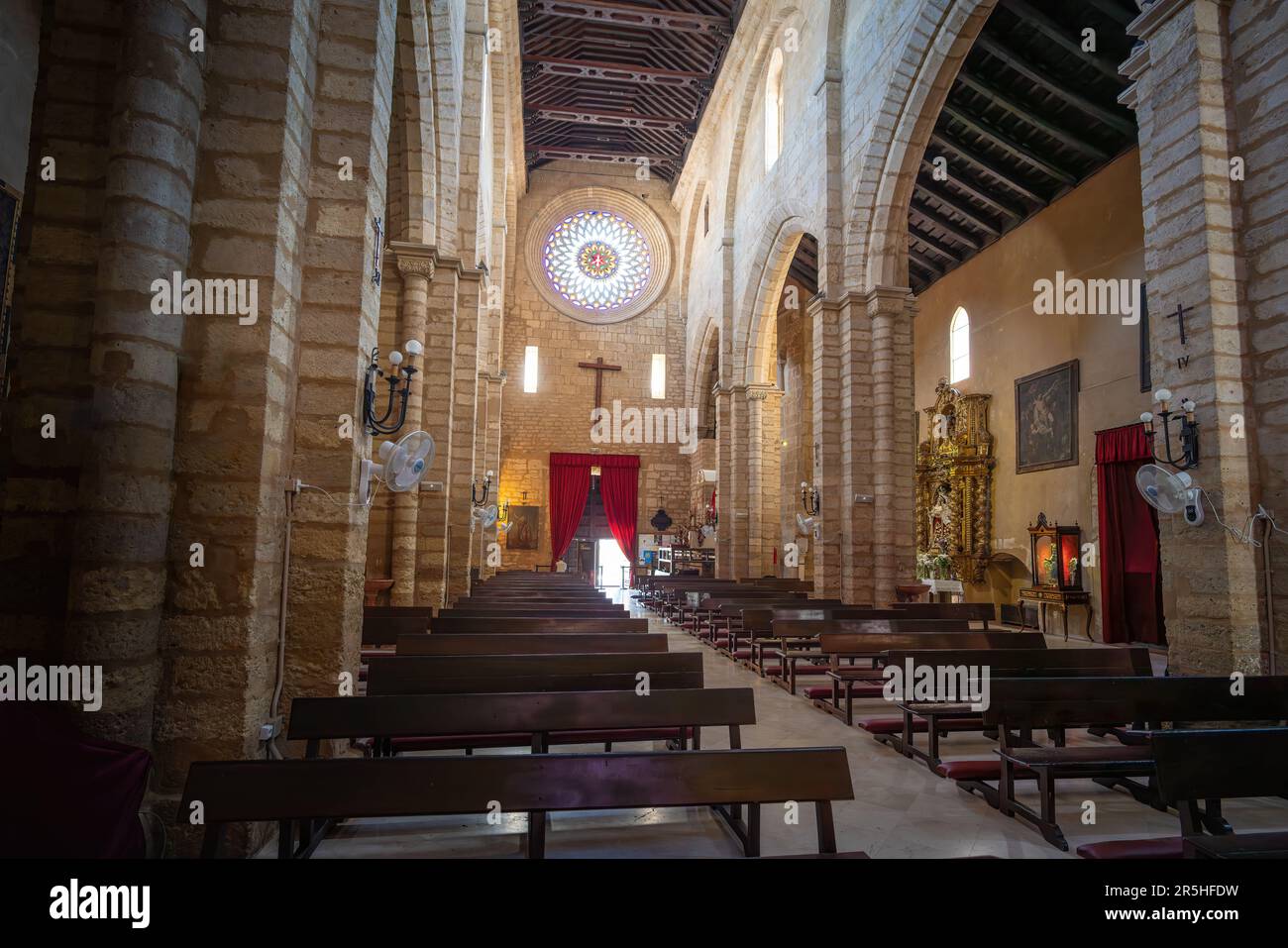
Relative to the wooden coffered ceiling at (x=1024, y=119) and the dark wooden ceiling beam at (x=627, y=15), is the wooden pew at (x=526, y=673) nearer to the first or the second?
the wooden coffered ceiling at (x=1024, y=119)

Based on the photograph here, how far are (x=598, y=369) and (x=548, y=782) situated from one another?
19.4 m

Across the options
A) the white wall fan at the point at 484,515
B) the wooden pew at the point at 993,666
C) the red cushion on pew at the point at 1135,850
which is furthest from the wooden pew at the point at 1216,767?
the white wall fan at the point at 484,515

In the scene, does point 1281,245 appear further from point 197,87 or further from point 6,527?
point 6,527

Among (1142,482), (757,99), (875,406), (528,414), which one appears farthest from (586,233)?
(1142,482)

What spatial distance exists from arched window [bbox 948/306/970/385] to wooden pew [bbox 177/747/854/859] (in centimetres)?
1438

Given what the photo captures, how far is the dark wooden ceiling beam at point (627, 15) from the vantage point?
48.2 ft

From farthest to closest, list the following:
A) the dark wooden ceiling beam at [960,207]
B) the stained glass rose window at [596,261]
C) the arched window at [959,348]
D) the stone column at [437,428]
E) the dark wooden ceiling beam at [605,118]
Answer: the stained glass rose window at [596,261] → the dark wooden ceiling beam at [605,118] → the arched window at [959,348] → the dark wooden ceiling beam at [960,207] → the stone column at [437,428]

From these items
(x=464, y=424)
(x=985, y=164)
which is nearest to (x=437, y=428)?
(x=464, y=424)

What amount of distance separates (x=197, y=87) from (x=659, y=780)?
133 inches

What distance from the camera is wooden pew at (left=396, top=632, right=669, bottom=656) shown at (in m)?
4.50

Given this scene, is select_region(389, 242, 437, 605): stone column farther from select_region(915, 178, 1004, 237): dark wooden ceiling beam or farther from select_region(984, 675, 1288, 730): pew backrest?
select_region(915, 178, 1004, 237): dark wooden ceiling beam

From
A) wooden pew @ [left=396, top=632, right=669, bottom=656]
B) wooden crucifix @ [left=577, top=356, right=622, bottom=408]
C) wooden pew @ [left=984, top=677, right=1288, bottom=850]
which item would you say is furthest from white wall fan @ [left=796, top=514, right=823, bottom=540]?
wooden crucifix @ [left=577, top=356, right=622, bottom=408]

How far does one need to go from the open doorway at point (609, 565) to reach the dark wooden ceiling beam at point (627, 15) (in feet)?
43.9

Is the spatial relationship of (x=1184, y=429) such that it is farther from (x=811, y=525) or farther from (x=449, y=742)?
(x=811, y=525)
